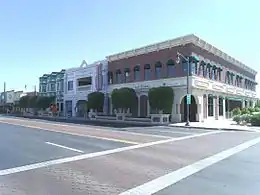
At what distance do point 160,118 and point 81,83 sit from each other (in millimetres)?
24111

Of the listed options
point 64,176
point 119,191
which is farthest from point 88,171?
point 119,191

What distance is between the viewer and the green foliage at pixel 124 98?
41.5 metres

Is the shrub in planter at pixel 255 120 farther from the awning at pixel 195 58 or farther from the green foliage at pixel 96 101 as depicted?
the green foliage at pixel 96 101

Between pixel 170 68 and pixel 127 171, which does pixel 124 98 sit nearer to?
pixel 170 68

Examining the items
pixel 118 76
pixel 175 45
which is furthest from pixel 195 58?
pixel 118 76

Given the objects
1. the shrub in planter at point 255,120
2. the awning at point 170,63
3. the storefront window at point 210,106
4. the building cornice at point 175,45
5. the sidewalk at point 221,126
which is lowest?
the sidewalk at point 221,126

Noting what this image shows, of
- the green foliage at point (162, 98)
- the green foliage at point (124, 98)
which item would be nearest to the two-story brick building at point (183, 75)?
the green foliage at point (162, 98)

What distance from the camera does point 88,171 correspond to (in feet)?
29.1

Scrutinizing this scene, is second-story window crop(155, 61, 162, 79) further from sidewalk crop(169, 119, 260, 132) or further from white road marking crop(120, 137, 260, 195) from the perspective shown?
white road marking crop(120, 137, 260, 195)

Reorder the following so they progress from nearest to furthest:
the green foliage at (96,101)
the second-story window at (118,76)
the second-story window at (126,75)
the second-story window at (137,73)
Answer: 1. the second-story window at (137,73)
2. the second-story window at (126,75)
3. the second-story window at (118,76)
4. the green foliage at (96,101)

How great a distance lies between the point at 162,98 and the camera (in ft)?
122

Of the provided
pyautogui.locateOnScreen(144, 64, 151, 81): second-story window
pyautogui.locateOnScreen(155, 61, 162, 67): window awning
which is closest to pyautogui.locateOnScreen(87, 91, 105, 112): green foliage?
pyautogui.locateOnScreen(144, 64, 151, 81): second-story window

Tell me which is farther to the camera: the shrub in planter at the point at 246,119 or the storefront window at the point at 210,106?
the storefront window at the point at 210,106

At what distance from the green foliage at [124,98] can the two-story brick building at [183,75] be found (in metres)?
1.36
